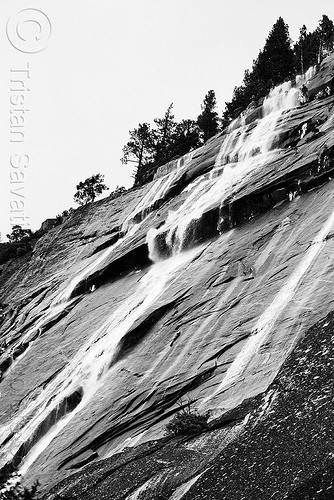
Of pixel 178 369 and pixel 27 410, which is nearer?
pixel 178 369

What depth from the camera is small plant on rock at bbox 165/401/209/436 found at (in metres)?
15.5

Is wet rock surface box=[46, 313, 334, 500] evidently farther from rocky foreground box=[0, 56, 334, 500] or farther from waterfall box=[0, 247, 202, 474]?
waterfall box=[0, 247, 202, 474]

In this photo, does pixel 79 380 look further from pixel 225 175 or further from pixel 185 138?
pixel 185 138

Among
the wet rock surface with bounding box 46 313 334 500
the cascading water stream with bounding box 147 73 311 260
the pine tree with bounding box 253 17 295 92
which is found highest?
the pine tree with bounding box 253 17 295 92

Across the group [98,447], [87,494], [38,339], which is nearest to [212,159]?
[38,339]

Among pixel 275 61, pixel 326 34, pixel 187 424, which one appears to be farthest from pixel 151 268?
pixel 326 34

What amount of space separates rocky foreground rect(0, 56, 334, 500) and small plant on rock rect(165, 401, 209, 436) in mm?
235

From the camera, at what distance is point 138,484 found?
1400 cm

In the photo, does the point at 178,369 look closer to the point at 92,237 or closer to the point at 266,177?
the point at 266,177

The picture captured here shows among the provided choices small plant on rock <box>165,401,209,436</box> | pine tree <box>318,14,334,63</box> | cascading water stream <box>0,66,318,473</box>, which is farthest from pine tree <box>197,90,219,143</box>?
small plant on rock <box>165,401,209,436</box>

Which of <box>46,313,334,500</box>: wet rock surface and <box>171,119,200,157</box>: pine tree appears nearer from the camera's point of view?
<box>46,313,334,500</box>: wet rock surface

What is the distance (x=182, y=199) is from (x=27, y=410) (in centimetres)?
1357

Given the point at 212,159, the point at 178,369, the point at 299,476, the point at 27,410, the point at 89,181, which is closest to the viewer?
the point at 299,476

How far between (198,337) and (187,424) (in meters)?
4.94
